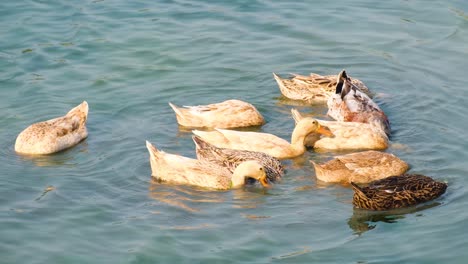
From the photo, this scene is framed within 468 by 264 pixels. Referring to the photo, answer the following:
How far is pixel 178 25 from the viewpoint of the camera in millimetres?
19922

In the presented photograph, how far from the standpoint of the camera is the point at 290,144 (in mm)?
14508

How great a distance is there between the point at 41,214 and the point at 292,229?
3.25 metres

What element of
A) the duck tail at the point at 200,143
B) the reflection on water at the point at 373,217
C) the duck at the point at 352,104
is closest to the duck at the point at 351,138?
the duck at the point at 352,104

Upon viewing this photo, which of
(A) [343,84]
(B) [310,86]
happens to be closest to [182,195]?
(A) [343,84]

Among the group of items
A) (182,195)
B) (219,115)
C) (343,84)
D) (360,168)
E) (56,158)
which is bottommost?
(56,158)

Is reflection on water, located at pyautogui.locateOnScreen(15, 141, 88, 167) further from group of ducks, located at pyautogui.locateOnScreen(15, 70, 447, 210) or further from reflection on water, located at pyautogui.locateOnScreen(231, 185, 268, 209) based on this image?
reflection on water, located at pyautogui.locateOnScreen(231, 185, 268, 209)

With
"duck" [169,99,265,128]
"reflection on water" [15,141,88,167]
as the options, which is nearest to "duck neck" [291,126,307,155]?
"duck" [169,99,265,128]

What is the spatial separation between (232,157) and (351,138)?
82.0 inches

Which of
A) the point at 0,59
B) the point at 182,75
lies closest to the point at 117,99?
the point at 182,75

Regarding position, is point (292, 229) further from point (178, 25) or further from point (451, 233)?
point (178, 25)

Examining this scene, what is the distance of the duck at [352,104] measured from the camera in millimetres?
15557

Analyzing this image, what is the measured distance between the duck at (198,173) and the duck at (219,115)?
2239 millimetres

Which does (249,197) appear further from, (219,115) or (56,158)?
(56,158)

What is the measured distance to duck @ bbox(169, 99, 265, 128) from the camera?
610 inches
